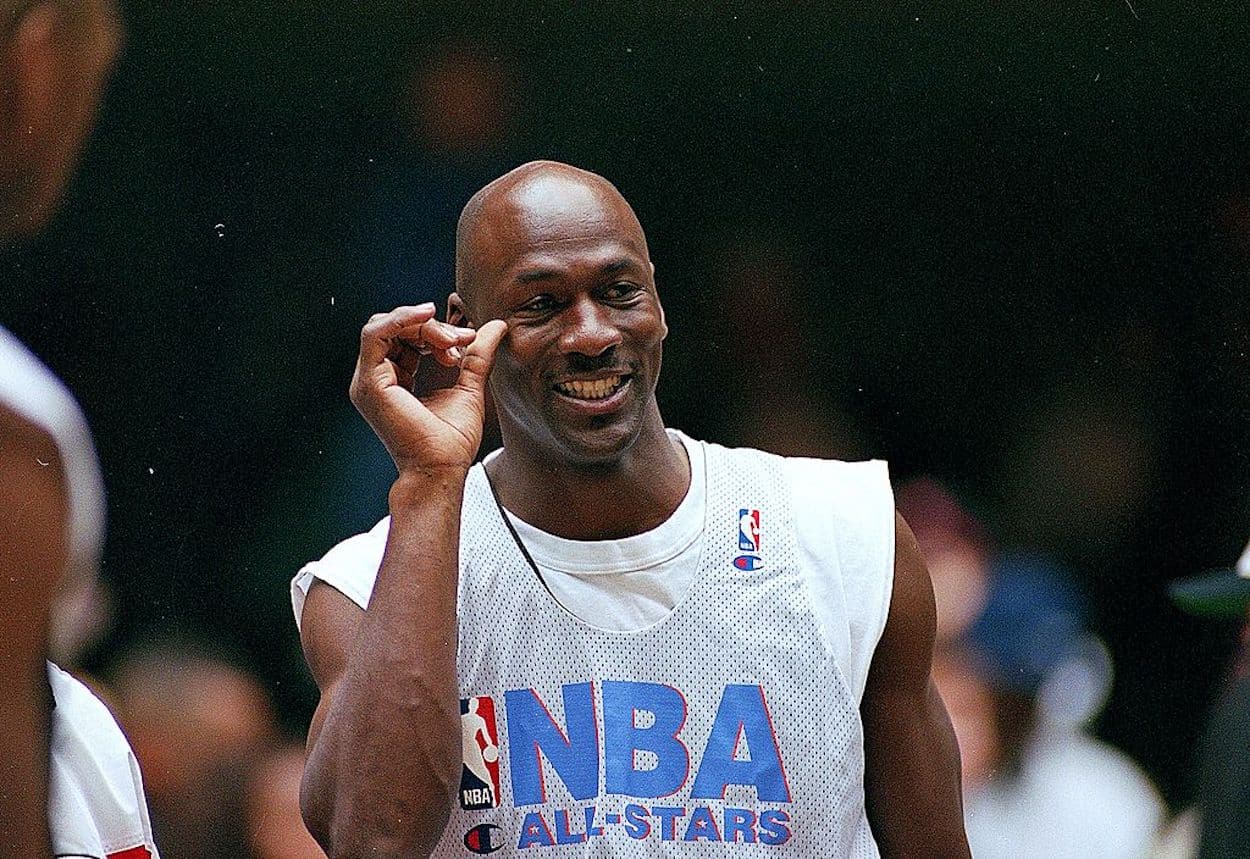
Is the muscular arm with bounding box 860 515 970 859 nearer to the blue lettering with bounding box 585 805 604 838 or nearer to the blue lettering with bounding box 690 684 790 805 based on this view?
the blue lettering with bounding box 690 684 790 805

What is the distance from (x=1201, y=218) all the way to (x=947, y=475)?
2.01 ft

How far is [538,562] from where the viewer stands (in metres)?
2.52

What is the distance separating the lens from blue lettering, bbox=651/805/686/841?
7.93 feet

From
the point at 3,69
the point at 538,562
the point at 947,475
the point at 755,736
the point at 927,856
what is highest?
the point at 3,69

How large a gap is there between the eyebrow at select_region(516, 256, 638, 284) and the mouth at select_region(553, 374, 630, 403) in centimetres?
15

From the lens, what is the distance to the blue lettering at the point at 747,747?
8.02 ft

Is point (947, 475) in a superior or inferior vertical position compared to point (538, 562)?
superior

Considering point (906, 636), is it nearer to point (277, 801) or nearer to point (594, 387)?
point (594, 387)

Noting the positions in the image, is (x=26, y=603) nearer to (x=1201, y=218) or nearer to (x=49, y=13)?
(x=49, y=13)

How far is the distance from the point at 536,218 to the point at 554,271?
3.7 inches

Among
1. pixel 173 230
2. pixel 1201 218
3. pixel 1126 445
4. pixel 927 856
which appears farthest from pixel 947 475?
pixel 173 230

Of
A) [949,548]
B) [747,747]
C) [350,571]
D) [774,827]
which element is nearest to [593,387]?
[350,571]

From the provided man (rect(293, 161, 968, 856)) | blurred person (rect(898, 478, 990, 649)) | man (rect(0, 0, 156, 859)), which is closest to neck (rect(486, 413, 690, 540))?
man (rect(293, 161, 968, 856))

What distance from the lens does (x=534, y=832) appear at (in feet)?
7.90
